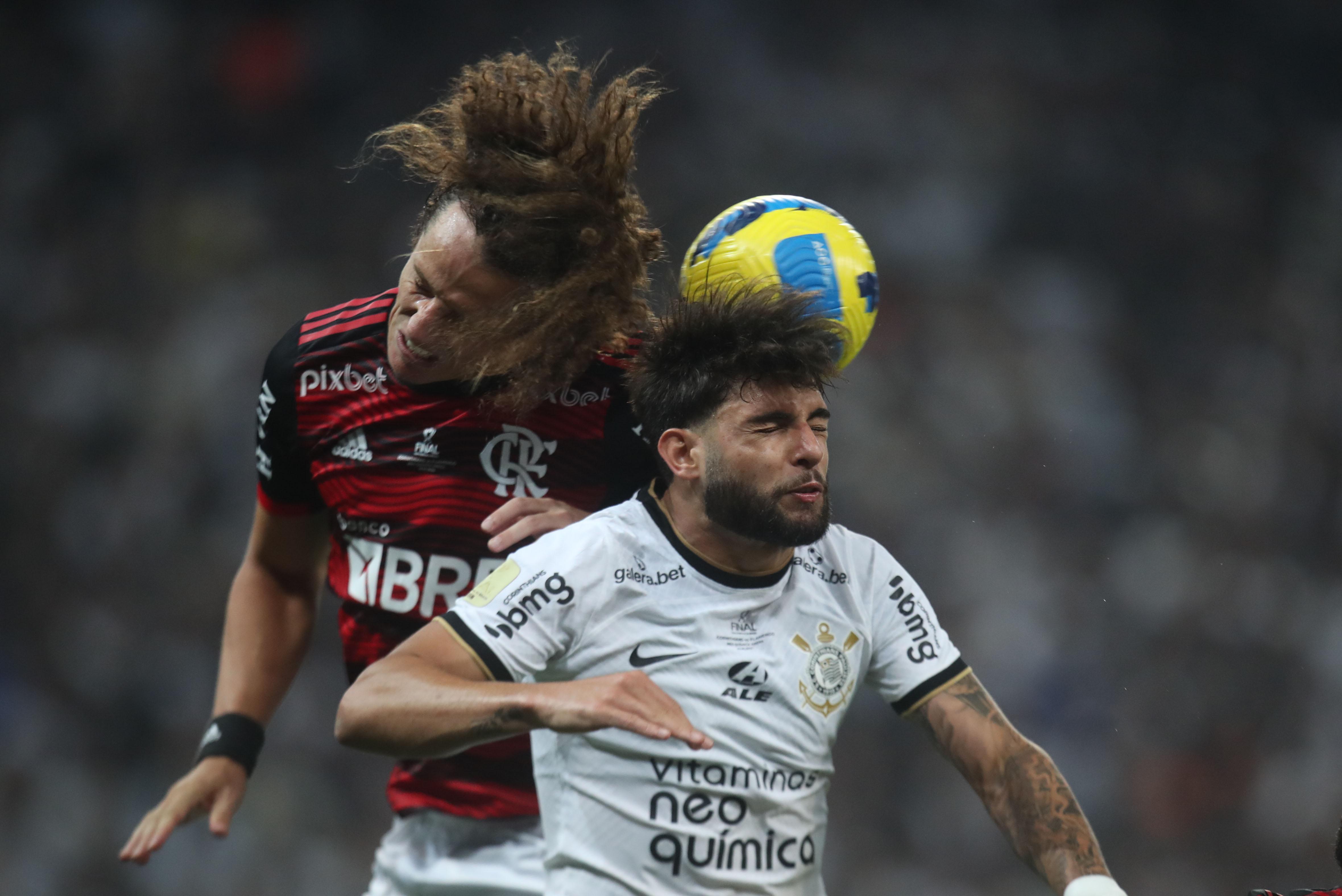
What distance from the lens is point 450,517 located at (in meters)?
2.89

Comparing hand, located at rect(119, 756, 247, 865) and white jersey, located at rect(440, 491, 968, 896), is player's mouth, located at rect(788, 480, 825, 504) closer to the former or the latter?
white jersey, located at rect(440, 491, 968, 896)

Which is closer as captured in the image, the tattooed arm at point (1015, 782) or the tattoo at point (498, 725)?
the tattoo at point (498, 725)

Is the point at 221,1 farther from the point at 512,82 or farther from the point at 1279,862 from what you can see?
the point at 1279,862

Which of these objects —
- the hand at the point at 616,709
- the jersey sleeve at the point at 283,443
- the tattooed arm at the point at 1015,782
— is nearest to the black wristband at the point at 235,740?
the jersey sleeve at the point at 283,443

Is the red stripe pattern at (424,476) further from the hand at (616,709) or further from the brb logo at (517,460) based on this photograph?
the hand at (616,709)

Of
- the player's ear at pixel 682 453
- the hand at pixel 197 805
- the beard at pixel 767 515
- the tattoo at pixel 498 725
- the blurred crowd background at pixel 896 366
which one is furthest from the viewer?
the blurred crowd background at pixel 896 366

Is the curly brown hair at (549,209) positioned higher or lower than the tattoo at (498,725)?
higher

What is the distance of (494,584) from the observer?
A: 2453mm

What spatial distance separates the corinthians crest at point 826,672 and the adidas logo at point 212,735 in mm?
1553

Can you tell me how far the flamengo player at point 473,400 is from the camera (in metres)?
2.78

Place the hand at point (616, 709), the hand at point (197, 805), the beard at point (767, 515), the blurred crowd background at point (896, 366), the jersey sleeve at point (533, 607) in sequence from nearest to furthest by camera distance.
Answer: the hand at point (616, 709) → the jersey sleeve at point (533, 607) → the beard at point (767, 515) → the hand at point (197, 805) → the blurred crowd background at point (896, 366)

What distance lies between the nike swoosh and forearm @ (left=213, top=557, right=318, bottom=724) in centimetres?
131

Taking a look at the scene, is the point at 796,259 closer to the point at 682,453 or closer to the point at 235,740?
the point at 682,453

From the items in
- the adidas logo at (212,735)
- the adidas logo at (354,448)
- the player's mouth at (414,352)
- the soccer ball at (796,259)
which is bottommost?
the adidas logo at (212,735)
